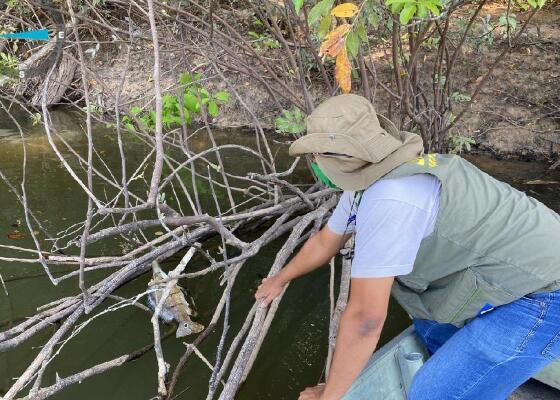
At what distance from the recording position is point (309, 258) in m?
2.07

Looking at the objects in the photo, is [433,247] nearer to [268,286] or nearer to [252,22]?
[268,286]

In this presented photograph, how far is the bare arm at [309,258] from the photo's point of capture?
6.50 ft

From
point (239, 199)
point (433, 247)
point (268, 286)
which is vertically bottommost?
point (239, 199)

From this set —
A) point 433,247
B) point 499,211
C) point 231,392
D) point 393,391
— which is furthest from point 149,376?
point 499,211

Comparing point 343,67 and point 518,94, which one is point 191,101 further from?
point 518,94

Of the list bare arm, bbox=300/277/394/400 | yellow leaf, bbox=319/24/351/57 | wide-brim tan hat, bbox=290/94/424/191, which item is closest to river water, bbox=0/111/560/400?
bare arm, bbox=300/277/394/400

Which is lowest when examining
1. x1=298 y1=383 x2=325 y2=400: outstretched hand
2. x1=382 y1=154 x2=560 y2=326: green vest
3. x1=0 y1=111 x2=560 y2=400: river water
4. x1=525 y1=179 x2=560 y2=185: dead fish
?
x1=525 y1=179 x2=560 y2=185: dead fish

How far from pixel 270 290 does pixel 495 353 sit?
3.04ft

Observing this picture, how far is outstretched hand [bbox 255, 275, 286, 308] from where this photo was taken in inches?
87.4

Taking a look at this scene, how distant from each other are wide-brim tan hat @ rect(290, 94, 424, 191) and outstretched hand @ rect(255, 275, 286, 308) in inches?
30.4

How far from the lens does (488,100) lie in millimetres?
5621

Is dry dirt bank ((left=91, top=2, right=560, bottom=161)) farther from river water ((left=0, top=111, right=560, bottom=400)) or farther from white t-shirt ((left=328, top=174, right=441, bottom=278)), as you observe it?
white t-shirt ((left=328, top=174, right=441, bottom=278))

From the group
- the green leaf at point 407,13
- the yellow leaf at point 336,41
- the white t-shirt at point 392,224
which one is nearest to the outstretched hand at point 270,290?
the white t-shirt at point 392,224

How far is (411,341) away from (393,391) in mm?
283
